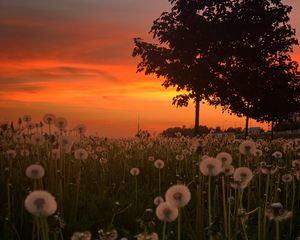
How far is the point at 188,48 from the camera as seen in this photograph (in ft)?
121

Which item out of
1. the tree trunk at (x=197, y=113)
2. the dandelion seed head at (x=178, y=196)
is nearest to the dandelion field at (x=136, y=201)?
the dandelion seed head at (x=178, y=196)

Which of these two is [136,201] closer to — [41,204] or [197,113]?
[41,204]

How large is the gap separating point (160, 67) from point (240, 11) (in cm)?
788

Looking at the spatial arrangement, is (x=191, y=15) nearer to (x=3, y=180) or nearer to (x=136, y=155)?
(x=136, y=155)

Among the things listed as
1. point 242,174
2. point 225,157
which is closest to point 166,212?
point 242,174

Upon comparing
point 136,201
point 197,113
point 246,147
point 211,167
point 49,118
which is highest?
point 197,113

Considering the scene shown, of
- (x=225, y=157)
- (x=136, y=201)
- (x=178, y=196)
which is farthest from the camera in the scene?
(x=136, y=201)

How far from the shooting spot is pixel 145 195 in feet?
25.0

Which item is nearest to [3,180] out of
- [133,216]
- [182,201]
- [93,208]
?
[93,208]

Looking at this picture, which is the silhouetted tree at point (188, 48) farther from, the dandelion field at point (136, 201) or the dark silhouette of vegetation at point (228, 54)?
the dandelion field at point (136, 201)

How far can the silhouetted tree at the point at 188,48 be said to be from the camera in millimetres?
36406

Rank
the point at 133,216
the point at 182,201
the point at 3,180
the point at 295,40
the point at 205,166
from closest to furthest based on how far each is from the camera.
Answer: the point at 182,201
the point at 205,166
the point at 133,216
the point at 3,180
the point at 295,40

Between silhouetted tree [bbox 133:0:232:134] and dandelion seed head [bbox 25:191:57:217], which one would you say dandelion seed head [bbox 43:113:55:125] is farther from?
silhouetted tree [bbox 133:0:232:134]

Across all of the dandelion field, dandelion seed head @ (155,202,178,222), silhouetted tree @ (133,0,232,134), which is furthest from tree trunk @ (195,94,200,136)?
dandelion seed head @ (155,202,178,222)
